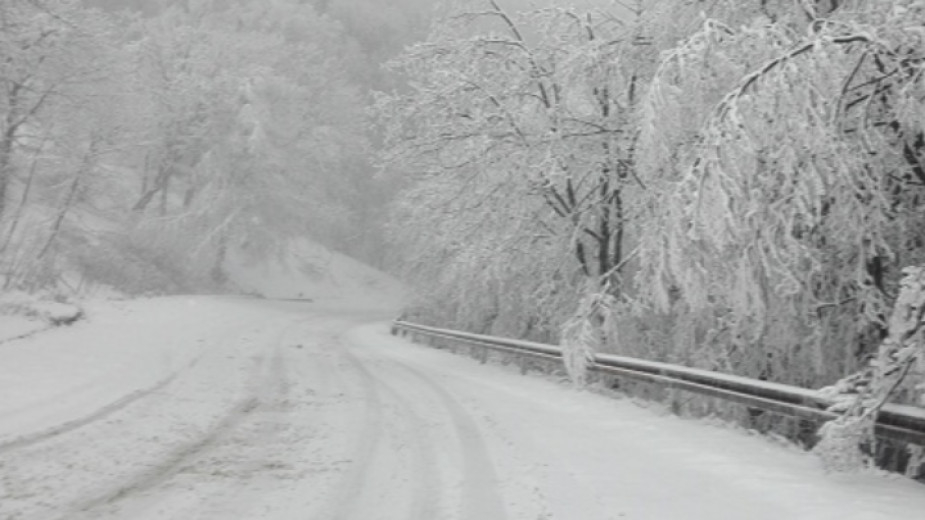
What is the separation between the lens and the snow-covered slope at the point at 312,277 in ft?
162

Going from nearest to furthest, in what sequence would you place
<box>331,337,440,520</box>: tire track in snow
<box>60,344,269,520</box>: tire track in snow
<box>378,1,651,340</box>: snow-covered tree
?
<box>60,344,269,520</box>: tire track in snow < <box>331,337,440,520</box>: tire track in snow < <box>378,1,651,340</box>: snow-covered tree

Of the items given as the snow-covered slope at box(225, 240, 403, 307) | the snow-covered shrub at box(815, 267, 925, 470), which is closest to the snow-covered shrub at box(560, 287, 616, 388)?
the snow-covered shrub at box(815, 267, 925, 470)

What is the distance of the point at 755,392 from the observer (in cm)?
862

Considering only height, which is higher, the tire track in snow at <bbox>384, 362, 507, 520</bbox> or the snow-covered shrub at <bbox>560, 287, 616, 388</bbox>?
the snow-covered shrub at <bbox>560, 287, 616, 388</bbox>

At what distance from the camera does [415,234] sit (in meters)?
26.1

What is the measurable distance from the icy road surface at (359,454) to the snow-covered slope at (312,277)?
3525 centimetres

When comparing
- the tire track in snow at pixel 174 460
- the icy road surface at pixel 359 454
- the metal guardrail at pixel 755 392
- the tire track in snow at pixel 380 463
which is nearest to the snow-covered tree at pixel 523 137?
the metal guardrail at pixel 755 392

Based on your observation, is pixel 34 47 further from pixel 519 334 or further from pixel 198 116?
pixel 198 116

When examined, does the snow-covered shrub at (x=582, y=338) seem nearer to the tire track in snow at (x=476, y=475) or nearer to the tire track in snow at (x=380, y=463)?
the tire track in snow at (x=476, y=475)

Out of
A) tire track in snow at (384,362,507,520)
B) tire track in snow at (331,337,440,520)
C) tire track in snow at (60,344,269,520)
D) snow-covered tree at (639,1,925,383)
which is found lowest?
tire track in snow at (60,344,269,520)

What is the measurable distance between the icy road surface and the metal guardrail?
1.49ft

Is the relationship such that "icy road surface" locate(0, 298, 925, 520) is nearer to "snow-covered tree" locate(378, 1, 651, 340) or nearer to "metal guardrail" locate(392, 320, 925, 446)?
"metal guardrail" locate(392, 320, 925, 446)

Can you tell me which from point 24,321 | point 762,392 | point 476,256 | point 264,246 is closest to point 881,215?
point 762,392

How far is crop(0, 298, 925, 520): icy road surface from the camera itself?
19.1ft
